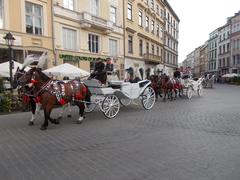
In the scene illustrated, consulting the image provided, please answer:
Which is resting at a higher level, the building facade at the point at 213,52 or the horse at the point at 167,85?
the building facade at the point at 213,52

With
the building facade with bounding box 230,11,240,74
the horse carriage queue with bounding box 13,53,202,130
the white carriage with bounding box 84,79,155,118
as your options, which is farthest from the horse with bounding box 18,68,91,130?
the building facade with bounding box 230,11,240,74

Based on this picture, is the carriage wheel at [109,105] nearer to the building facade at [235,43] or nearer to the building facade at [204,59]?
the building facade at [235,43]

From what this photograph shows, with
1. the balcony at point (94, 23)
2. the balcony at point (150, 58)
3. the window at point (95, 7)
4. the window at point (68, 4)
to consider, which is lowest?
the balcony at point (150, 58)

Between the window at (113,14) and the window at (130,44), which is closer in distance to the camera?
the window at (113,14)

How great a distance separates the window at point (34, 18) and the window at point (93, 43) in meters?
5.42

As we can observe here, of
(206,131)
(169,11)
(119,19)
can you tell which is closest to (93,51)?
(119,19)

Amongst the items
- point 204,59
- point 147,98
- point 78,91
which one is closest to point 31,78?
point 78,91

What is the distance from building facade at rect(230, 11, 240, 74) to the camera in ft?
190

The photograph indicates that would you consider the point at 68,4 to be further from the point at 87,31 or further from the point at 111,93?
the point at 111,93

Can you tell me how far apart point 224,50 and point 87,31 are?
57901 millimetres

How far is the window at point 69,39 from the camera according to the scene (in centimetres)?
1881

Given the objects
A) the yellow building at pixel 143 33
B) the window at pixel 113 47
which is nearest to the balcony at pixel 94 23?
the window at pixel 113 47

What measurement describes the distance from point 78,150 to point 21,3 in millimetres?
13945

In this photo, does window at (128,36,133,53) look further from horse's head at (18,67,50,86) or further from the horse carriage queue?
horse's head at (18,67,50,86)
